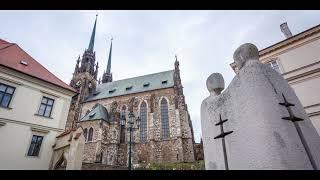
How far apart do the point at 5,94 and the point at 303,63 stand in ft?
65.4

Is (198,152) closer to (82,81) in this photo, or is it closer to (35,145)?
(35,145)

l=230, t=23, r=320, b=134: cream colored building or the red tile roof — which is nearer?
l=230, t=23, r=320, b=134: cream colored building

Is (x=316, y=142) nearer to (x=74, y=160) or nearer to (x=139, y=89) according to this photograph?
(x=74, y=160)

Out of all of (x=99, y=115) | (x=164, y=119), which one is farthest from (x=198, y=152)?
(x=99, y=115)

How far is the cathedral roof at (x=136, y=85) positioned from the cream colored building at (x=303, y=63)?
16.6 m

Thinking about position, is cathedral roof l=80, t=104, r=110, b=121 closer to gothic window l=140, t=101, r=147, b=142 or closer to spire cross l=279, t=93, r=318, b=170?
gothic window l=140, t=101, r=147, b=142

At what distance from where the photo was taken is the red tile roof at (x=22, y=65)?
1423 centimetres

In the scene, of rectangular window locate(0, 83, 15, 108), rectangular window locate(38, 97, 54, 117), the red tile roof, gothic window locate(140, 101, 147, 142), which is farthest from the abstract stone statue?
gothic window locate(140, 101, 147, 142)

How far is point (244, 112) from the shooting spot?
2420 mm

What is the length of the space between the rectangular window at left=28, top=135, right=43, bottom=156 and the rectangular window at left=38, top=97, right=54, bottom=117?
65.6 inches

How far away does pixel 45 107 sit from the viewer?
14.8 m

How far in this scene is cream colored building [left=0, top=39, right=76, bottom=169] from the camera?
12461 mm
